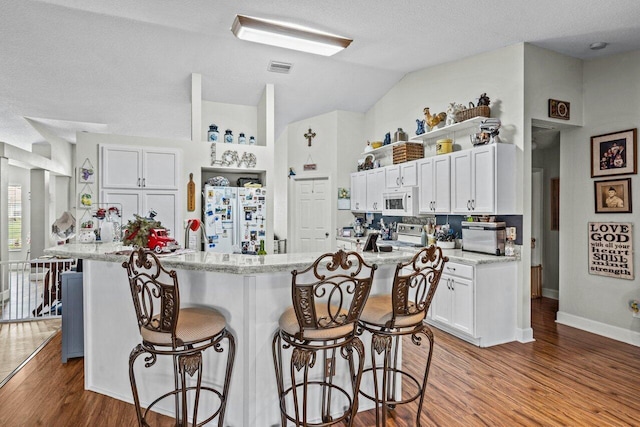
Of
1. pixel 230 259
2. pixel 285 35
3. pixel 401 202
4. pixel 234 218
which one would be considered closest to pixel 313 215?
pixel 234 218

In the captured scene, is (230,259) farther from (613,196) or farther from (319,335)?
(613,196)

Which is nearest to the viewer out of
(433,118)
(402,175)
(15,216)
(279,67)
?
(433,118)

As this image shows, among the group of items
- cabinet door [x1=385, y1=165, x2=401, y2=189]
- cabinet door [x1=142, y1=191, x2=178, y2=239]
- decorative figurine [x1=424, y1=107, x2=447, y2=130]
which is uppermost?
decorative figurine [x1=424, y1=107, x2=447, y2=130]

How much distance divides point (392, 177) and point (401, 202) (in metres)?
0.44

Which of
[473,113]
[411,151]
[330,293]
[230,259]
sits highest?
[473,113]

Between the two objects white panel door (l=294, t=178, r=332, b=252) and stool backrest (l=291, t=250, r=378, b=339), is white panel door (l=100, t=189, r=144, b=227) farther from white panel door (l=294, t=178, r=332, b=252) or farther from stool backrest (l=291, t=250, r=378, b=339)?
stool backrest (l=291, t=250, r=378, b=339)

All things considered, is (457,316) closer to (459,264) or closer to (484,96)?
(459,264)

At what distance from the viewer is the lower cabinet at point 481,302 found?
11.9 feet

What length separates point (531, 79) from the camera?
386 centimetres

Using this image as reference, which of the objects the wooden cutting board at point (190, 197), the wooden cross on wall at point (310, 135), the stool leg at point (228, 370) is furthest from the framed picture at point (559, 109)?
the wooden cutting board at point (190, 197)

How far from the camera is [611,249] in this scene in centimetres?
391

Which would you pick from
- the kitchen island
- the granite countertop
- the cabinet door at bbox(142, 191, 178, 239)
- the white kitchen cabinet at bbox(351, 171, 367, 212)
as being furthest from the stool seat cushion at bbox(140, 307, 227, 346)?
the white kitchen cabinet at bbox(351, 171, 367, 212)

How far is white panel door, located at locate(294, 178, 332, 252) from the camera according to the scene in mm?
6457

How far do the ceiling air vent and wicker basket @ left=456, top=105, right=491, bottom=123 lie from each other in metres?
2.37
